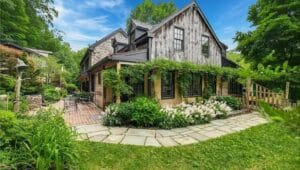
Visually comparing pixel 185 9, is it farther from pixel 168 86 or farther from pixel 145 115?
pixel 145 115

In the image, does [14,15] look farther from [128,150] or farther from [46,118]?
[128,150]

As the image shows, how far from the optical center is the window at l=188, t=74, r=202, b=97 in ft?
39.6

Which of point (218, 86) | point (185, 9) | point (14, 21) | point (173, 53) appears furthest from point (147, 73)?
point (14, 21)

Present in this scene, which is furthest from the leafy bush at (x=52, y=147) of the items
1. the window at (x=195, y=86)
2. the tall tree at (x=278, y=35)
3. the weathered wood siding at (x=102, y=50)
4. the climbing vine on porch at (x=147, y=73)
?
the weathered wood siding at (x=102, y=50)

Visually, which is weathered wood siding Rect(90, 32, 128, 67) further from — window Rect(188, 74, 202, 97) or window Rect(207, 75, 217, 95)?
window Rect(207, 75, 217, 95)

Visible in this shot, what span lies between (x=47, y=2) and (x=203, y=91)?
83.5ft

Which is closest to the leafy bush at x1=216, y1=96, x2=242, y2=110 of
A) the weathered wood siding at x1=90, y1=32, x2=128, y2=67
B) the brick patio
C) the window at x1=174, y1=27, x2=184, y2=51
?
the window at x1=174, y1=27, x2=184, y2=51

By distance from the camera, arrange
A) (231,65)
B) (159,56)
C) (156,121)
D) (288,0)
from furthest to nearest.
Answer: (231,65)
(288,0)
(159,56)
(156,121)

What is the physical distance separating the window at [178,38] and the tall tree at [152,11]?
65.6 ft

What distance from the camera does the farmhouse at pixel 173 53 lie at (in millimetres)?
10578

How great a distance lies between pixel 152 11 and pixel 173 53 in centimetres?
2202

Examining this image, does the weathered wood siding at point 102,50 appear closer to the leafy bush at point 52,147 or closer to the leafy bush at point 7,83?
the leafy bush at point 7,83

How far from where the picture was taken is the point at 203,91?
1251cm

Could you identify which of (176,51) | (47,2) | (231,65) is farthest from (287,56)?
(47,2)
